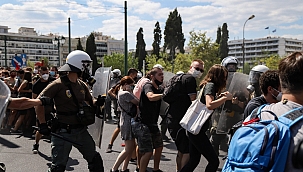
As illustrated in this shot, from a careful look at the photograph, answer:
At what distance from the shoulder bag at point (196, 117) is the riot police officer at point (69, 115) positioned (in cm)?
116

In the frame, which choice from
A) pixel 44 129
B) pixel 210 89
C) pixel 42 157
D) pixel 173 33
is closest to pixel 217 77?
pixel 210 89

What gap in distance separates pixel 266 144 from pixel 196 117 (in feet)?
8.40

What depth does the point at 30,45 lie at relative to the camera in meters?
146

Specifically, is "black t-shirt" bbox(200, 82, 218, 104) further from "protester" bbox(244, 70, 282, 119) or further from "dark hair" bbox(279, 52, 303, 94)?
"dark hair" bbox(279, 52, 303, 94)

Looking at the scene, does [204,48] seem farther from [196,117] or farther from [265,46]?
[265,46]

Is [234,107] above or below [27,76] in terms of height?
below

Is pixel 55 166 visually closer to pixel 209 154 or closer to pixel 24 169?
pixel 209 154

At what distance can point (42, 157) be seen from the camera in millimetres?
6629

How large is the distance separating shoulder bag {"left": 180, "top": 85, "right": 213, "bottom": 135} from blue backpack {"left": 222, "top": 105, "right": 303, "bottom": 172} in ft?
7.85

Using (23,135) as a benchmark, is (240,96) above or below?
above

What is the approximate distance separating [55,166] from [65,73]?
3.64ft

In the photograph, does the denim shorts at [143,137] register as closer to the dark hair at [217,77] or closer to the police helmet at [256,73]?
the dark hair at [217,77]

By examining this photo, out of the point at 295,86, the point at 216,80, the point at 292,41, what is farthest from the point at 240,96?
the point at 292,41

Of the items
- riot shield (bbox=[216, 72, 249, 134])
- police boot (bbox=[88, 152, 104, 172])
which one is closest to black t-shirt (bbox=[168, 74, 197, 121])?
riot shield (bbox=[216, 72, 249, 134])
